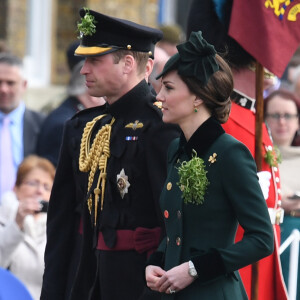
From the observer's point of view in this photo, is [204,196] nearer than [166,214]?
Yes

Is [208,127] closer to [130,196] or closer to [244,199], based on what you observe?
[244,199]

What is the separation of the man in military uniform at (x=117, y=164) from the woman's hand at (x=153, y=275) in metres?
0.34

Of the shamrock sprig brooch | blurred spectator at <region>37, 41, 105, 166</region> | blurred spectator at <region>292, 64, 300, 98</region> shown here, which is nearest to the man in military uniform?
the shamrock sprig brooch

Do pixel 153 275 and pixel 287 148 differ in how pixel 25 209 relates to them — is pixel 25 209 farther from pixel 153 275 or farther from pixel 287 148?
pixel 153 275

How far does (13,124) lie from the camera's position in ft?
28.6

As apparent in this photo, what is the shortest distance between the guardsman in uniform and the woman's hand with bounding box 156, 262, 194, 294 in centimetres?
116

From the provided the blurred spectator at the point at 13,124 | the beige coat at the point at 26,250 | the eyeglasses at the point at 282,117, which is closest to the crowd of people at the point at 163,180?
the eyeglasses at the point at 282,117

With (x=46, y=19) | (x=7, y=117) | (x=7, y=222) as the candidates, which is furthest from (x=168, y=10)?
(x=7, y=222)

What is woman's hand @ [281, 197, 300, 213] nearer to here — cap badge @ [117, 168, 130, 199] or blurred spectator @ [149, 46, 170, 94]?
blurred spectator @ [149, 46, 170, 94]

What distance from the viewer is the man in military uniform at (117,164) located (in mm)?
4781

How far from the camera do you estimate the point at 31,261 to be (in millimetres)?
6738

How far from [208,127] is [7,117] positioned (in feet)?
15.2

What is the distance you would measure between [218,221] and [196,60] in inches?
24.7

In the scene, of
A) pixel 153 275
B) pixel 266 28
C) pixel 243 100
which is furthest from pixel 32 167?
pixel 153 275
